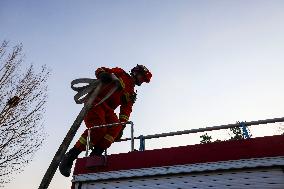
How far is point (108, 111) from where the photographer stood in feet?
21.3

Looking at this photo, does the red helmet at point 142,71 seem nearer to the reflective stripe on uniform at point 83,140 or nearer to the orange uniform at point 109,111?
the orange uniform at point 109,111

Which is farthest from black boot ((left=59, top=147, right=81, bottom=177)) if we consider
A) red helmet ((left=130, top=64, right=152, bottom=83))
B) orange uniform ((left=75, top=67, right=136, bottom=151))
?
red helmet ((left=130, top=64, right=152, bottom=83))

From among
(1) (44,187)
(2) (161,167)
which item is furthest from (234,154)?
(1) (44,187)

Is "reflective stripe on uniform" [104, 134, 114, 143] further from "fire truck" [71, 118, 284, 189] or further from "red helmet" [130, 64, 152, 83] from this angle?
"red helmet" [130, 64, 152, 83]

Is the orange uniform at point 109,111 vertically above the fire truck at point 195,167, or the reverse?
the orange uniform at point 109,111

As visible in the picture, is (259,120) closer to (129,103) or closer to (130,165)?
(130,165)

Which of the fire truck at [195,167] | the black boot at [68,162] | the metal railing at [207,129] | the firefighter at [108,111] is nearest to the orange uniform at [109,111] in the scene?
the firefighter at [108,111]

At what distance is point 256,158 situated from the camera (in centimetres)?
423

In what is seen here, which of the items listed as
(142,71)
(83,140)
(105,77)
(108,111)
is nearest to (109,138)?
(83,140)

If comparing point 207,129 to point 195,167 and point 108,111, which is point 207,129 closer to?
point 195,167

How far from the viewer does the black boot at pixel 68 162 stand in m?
5.83

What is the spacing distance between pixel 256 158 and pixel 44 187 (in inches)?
130

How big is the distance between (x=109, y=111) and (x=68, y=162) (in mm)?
1392

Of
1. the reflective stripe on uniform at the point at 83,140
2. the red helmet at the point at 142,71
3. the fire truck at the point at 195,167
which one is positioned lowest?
the fire truck at the point at 195,167
